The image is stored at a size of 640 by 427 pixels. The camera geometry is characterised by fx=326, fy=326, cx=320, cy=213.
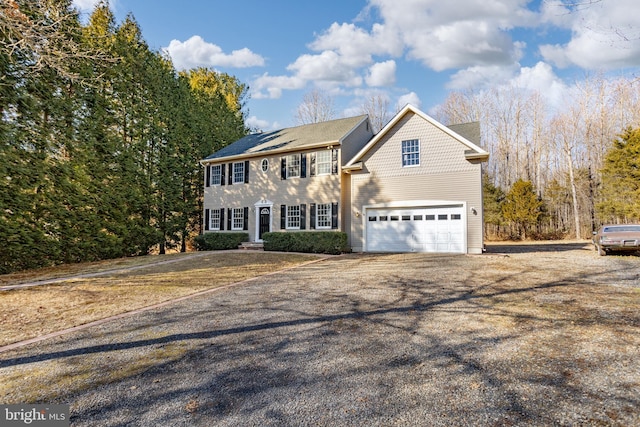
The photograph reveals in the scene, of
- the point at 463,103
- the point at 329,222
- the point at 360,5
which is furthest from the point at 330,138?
the point at 463,103

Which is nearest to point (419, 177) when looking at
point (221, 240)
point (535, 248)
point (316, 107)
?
point (535, 248)

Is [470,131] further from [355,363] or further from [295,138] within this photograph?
[355,363]

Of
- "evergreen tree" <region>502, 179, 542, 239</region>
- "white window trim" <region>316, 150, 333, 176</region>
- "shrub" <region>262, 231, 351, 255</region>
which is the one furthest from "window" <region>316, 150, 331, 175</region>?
"evergreen tree" <region>502, 179, 542, 239</region>

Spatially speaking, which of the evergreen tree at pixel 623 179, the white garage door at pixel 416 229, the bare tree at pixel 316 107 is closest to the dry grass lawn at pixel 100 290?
the white garage door at pixel 416 229

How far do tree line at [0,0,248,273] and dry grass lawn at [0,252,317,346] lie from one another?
2329 mm

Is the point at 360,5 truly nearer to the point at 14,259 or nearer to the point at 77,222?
the point at 77,222

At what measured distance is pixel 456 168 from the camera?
14.9 meters

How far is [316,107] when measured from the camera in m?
34.1

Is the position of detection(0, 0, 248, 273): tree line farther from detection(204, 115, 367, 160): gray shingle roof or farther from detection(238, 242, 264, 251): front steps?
detection(238, 242, 264, 251): front steps

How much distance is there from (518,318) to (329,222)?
41.3ft

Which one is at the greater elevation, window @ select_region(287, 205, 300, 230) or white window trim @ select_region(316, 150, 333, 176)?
white window trim @ select_region(316, 150, 333, 176)

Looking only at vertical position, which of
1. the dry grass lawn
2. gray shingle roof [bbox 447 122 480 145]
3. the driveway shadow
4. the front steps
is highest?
gray shingle roof [bbox 447 122 480 145]

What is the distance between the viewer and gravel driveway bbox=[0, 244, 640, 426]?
9.19ft

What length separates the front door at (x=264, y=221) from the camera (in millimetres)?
19234
